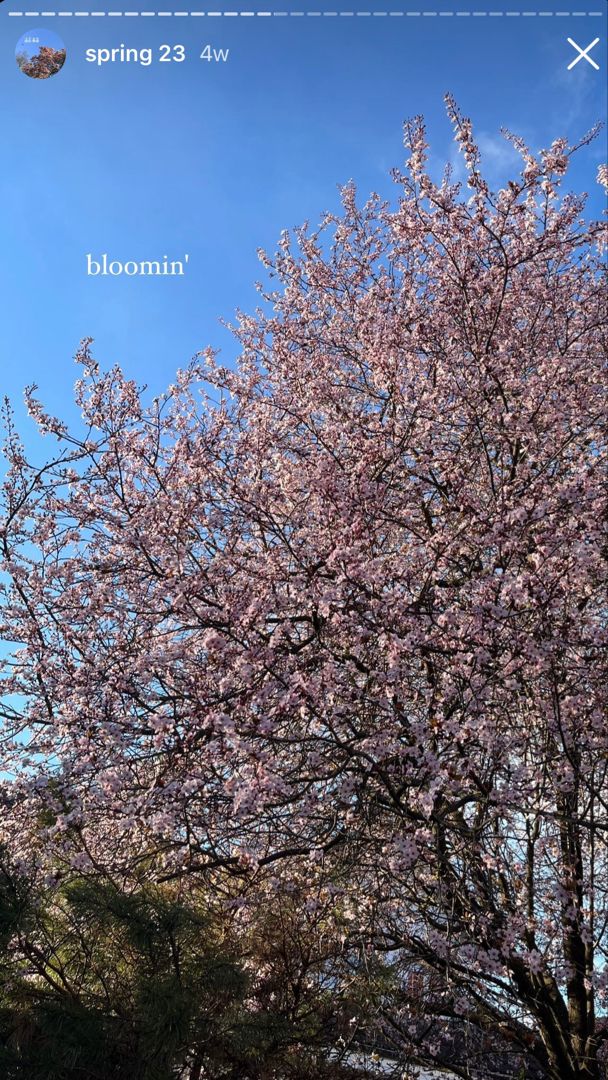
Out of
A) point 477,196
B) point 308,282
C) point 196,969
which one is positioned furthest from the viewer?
point 308,282

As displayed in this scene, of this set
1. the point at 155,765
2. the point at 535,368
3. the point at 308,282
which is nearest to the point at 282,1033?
the point at 155,765

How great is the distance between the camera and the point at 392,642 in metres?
5.03

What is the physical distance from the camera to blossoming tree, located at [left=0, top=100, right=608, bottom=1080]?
17.6 ft

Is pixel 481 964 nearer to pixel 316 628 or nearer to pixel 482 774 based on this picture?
pixel 482 774

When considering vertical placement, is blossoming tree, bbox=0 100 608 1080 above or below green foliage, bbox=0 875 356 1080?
above

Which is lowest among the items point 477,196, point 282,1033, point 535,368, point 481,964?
point 282,1033

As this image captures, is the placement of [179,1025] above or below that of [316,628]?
below

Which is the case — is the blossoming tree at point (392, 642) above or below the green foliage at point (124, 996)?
above

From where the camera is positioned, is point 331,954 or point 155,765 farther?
point 331,954

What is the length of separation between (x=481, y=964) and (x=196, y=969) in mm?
1942

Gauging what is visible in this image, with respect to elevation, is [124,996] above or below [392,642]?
below

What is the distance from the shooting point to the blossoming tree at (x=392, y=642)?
5.36m

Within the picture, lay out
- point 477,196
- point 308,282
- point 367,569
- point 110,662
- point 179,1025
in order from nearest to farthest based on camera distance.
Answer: point 179,1025 < point 367,569 < point 110,662 < point 477,196 < point 308,282

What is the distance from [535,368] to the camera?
738cm
